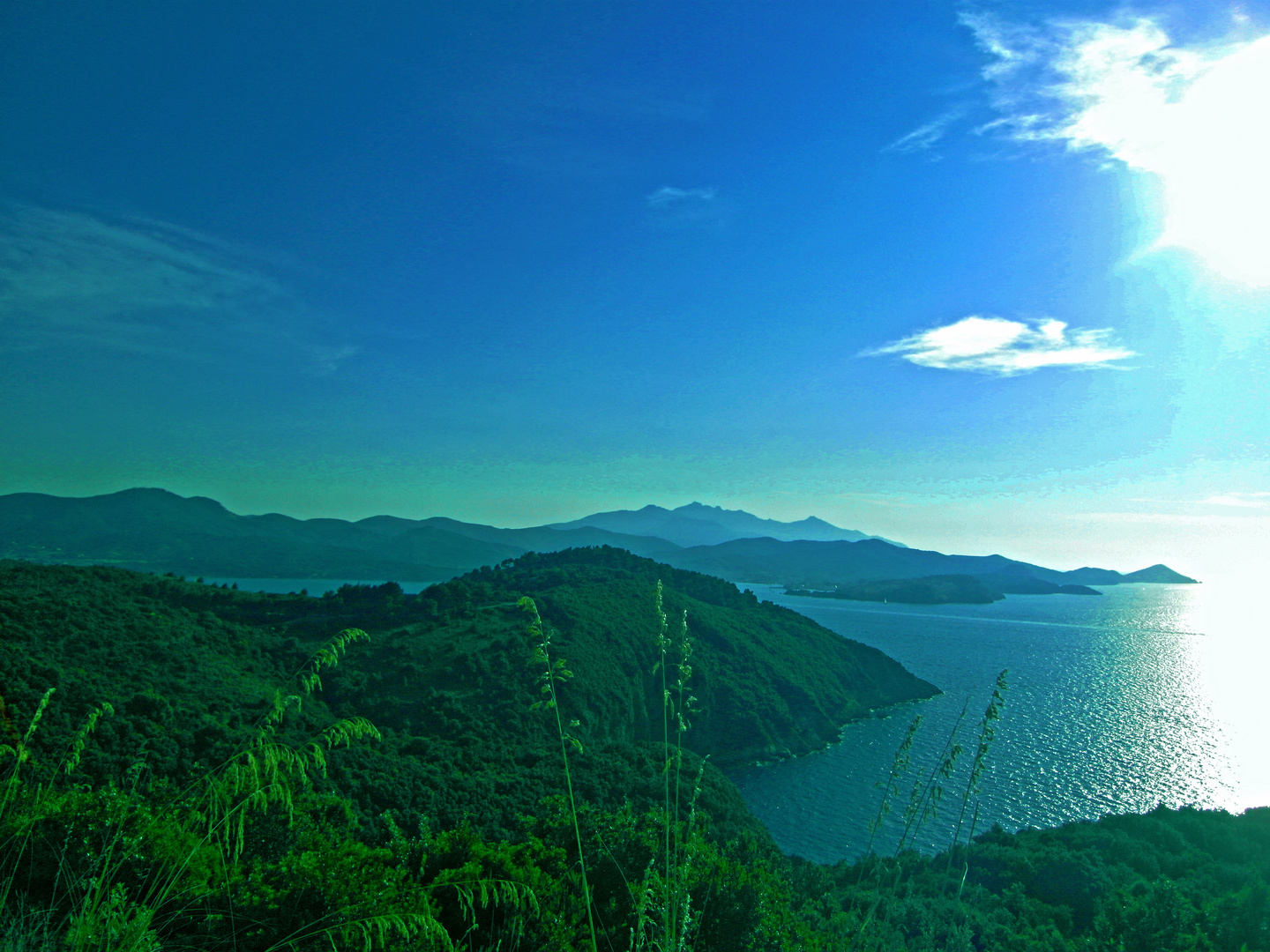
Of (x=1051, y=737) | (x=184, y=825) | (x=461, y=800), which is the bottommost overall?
(x=1051, y=737)

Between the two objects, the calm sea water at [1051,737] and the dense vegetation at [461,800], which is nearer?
the dense vegetation at [461,800]

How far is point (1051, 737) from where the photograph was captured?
44.8m

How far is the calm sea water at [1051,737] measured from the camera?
32.4m

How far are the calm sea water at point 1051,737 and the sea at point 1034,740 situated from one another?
0.50ft

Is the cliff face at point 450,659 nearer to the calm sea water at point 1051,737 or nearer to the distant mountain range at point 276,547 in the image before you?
the calm sea water at point 1051,737

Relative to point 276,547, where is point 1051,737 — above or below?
below

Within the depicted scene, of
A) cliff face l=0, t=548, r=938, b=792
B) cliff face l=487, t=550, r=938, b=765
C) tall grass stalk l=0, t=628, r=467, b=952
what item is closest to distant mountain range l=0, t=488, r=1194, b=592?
cliff face l=0, t=548, r=938, b=792

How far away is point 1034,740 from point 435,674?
4019 centimetres

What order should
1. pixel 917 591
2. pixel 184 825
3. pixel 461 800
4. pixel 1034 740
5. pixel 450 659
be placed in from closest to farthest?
pixel 184 825, pixel 461 800, pixel 450 659, pixel 1034 740, pixel 917 591

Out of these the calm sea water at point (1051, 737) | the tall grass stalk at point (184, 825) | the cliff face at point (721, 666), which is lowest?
the calm sea water at point (1051, 737)

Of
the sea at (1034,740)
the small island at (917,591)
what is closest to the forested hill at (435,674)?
the sea at (1034,740)

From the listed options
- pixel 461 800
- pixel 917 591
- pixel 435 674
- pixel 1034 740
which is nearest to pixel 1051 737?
pixel 1034 740

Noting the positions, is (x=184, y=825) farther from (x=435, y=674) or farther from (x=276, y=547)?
(x=276, y=547)

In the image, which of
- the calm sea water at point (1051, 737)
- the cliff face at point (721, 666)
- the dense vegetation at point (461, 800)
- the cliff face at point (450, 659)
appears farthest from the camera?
the cliff face at point (721, 666)
